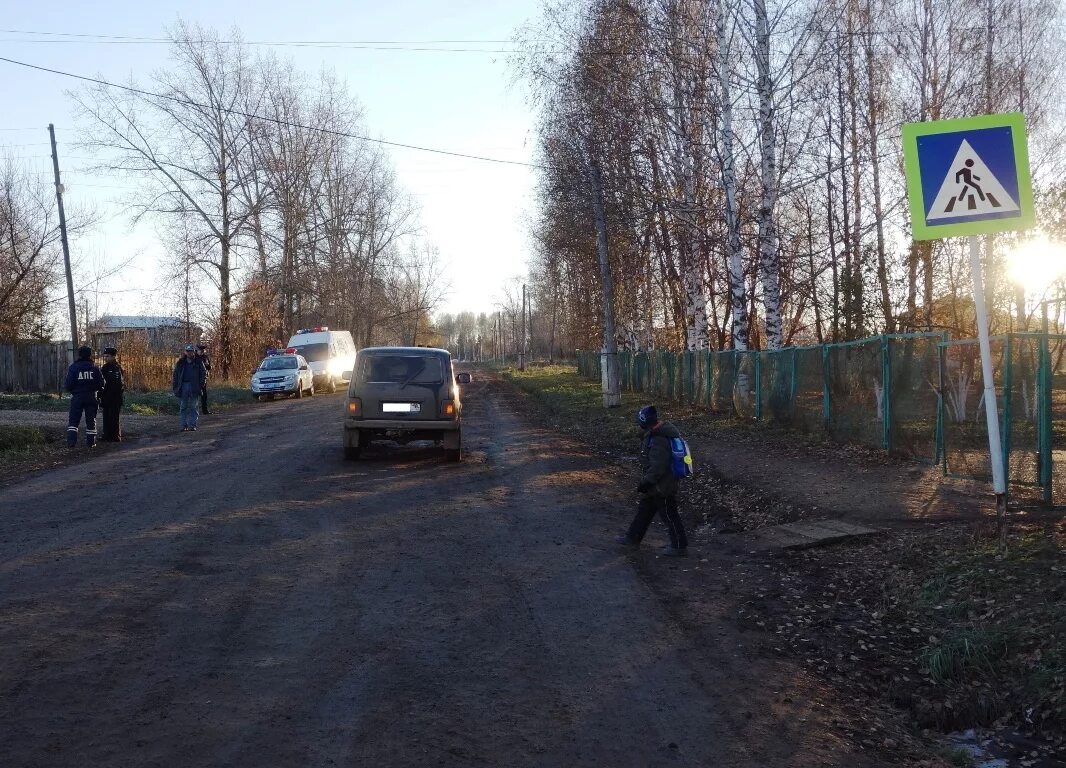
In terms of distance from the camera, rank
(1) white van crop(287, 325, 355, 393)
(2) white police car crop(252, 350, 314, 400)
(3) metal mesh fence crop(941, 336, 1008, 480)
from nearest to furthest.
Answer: (3) metal mesh fence crop(941, 336, 1008, 480), (2) white police car crop(252, 350, 314, 400), (1) white van crop(287, 325, 355, 393)

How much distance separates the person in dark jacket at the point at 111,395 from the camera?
17.1 m

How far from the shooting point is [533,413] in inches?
1043

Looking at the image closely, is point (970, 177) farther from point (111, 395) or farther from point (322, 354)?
point (322, 354)

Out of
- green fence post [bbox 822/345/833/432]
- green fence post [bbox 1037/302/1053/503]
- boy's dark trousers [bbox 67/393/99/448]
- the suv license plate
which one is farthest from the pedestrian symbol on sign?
boy's dark trousers [bbox 67/393/99/448]

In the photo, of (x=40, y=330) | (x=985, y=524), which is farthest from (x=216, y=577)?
(x=40, y=330)

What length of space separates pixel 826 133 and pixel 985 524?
2050 cm

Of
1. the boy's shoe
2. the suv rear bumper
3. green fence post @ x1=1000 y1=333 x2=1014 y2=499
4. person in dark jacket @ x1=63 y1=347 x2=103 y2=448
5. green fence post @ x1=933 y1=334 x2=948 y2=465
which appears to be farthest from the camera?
person in dark jacket @ x1=63 y1=347 x2=103 y2=448

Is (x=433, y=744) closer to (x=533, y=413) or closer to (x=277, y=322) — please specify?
(x=533, y=413)

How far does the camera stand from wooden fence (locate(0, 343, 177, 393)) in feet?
108

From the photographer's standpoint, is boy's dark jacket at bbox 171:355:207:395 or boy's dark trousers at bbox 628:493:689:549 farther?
boy's dark jacket at bbox 171:355:207:395

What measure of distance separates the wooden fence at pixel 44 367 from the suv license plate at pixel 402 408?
21834 mm

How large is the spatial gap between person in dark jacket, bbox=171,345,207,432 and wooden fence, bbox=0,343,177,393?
1405 centimetres

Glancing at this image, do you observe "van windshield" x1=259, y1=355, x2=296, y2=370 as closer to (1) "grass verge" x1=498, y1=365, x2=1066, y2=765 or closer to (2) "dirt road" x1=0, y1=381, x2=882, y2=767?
(2) "dirt road" x1=0, y1=381, x2=882, y2=767

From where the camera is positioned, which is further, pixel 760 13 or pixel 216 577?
pixel 760 13
